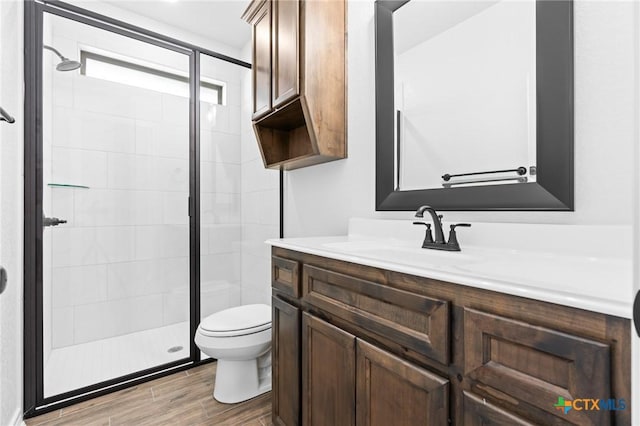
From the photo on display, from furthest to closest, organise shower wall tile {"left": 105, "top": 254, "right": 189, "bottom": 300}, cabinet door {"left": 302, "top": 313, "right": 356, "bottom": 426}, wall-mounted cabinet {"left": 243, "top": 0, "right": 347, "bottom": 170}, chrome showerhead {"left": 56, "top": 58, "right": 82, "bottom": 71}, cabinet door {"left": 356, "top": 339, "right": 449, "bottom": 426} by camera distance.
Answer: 1. shower wall tile {"left": 105, "top": 254, "right": 189, "bottom": 300}
2. chrome showerhead {"left": 56, "top": 58, "right": 82, "bottom": 71}
3. wall-mounted cabinet {"left": 243, "top": 0, "right": 347, "bottom": 170}
4. cabinet door {"left": 302, "top": 313, "right": 356, "bottom": 426}
5. cabinet door {"left": 356, "top": 339, "right": 449, "bottom": 426}

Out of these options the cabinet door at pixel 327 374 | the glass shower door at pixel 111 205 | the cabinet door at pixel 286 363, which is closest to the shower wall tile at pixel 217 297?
the glass shower door at pixel 111 205

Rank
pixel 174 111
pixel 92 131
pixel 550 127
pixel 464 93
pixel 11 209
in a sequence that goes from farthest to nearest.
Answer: pixel 174 111 → pixel 92 131 → pixel 11 209 → pixel 464 93 → pixel 550 127

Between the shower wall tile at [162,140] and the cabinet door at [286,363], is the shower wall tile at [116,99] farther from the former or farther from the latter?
the cabinet door at [286,363]

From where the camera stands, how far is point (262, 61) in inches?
74.8

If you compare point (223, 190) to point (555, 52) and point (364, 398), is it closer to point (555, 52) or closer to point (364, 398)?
point (364, 398)

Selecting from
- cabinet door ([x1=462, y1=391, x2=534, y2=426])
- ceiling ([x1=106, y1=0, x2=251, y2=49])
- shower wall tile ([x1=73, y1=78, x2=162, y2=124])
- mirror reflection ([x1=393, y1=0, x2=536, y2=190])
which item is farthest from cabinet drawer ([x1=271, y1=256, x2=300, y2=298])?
ceiling ([x1=106, y1=0, x2=251, y2=49])

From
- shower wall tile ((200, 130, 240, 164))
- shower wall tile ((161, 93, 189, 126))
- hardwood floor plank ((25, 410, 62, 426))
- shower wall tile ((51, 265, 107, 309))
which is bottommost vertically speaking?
hardwood floor plank ((25, 410, 62, 426))

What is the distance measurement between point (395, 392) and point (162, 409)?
151 centimetres

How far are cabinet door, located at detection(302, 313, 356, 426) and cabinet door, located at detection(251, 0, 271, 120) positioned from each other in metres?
1.28

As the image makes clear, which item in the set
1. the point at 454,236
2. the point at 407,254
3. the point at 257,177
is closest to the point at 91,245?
the point at 257,177

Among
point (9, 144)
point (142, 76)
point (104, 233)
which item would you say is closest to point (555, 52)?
point (9, 144)

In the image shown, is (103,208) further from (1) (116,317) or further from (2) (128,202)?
(1) (116,317)

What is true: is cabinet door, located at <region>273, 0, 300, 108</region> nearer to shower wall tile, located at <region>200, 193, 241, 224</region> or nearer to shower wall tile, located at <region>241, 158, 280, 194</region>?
shower wall tile, located at <region>241, 158, 280, 194</region>

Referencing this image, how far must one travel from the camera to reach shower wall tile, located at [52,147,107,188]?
6.20ft
